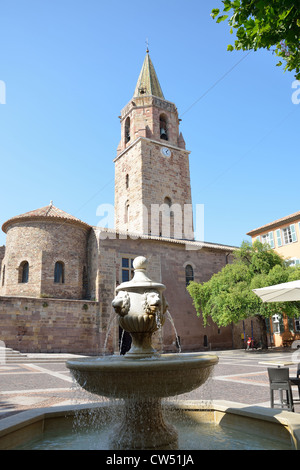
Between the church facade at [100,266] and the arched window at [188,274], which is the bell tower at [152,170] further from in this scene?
the arched window at [188,274]

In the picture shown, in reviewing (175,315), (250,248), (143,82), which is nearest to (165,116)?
(143,82)

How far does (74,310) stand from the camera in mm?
21797

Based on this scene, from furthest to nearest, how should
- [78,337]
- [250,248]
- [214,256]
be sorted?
[214,256] < [250,248] < [78,337]

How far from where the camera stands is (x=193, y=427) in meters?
4.81

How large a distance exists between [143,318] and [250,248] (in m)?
21.0

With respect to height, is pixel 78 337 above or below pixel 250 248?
below

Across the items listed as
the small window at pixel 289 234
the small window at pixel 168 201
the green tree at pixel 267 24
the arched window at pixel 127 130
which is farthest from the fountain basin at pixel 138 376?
the arched window at pixel 127 130

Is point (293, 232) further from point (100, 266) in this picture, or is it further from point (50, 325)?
point (50, 325)

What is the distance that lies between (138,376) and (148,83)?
3792 centimetres

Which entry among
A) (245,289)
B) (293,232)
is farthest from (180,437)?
(293,232)

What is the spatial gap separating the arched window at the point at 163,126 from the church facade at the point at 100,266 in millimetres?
1639

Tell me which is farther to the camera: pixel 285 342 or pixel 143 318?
pixel 285 342

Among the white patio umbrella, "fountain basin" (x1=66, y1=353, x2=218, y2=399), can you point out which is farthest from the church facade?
"fountain basin" (x1=66, y1=353, x2=218, y2=399)
